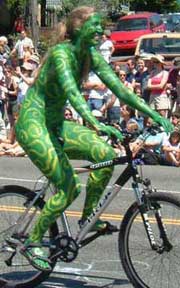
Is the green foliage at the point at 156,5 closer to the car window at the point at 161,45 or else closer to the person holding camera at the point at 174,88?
the car window at the point at 161,45

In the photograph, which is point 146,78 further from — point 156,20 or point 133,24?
point 133,24

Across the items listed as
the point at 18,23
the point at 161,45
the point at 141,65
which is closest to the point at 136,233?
the point at 141,65

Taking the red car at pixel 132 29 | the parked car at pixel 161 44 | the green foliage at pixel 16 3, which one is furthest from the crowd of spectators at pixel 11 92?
the green foliage at pixel 16 3

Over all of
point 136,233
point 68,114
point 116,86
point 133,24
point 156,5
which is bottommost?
point 156,5

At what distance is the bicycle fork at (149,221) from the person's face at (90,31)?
3.20ft

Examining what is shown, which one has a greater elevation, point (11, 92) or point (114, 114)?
point (114, 114)

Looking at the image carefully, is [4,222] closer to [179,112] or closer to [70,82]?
[70,82]

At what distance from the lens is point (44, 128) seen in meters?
5.69

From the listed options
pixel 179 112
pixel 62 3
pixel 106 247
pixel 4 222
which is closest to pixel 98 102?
pixel 179 112

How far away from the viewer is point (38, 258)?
5.77m

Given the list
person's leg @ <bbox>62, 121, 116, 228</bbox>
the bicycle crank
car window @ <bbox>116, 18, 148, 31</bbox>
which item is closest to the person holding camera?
person's leg @ <bbox>62, 121, 116, 228</bbox>

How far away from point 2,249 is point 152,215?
111cm

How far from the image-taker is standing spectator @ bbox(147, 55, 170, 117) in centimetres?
1492

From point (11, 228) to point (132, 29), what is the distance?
115 ft
